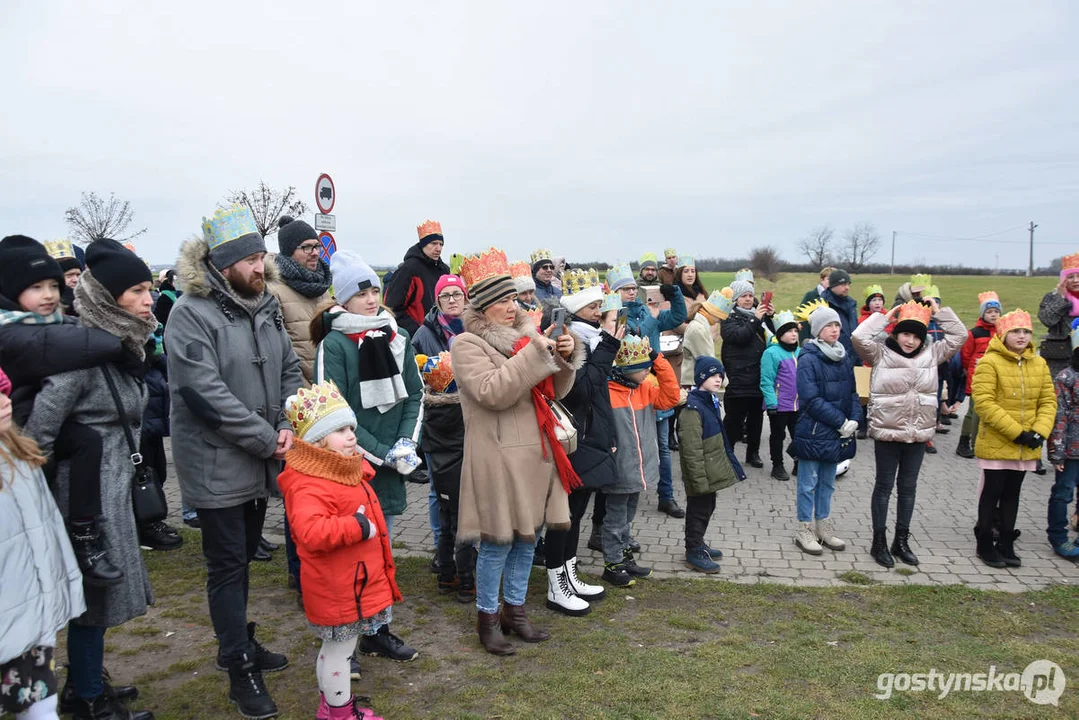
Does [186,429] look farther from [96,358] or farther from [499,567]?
[499,567]

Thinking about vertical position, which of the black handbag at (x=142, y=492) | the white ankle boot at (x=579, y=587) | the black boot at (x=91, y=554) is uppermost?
the black handbag at (x=142, y=492)

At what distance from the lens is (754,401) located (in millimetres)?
8547

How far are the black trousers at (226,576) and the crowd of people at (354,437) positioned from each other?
0.01 m

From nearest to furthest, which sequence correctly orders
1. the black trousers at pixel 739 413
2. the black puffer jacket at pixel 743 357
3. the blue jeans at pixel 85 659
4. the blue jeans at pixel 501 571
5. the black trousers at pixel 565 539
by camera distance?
the blue jeans at pixel 85 659 < the blue jeans at pixel 501 571 < the black trousers at pixel 565 539 < the black puffer jacket at pixel 743 357 < the black trousers at pixel 739 413

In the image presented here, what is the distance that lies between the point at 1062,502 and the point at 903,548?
4.80 ft

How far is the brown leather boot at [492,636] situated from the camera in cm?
422

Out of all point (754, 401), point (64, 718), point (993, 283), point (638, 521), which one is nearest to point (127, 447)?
point (64, 718)

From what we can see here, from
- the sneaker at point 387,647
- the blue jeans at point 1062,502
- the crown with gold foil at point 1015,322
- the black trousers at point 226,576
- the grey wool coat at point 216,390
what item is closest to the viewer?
the grey wool coat at point 216,390

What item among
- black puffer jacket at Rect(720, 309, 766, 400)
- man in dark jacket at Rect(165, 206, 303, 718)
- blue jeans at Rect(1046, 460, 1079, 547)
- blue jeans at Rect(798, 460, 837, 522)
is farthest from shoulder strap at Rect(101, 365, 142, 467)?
blue jeans at Rect(1046, 460, 1079, 547)

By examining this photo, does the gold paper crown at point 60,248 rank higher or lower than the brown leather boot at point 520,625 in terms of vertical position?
higher

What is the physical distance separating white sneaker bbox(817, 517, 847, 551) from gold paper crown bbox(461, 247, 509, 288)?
3.87 metres

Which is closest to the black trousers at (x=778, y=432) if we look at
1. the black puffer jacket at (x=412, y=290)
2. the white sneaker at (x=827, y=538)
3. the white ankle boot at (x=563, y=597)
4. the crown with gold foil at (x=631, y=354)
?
the white sneaker at (x=827, y=538)

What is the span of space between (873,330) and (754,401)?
9.43 ft

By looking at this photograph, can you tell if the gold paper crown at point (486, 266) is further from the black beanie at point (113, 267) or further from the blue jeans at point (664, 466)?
the blue jeans at point (664, 466)
